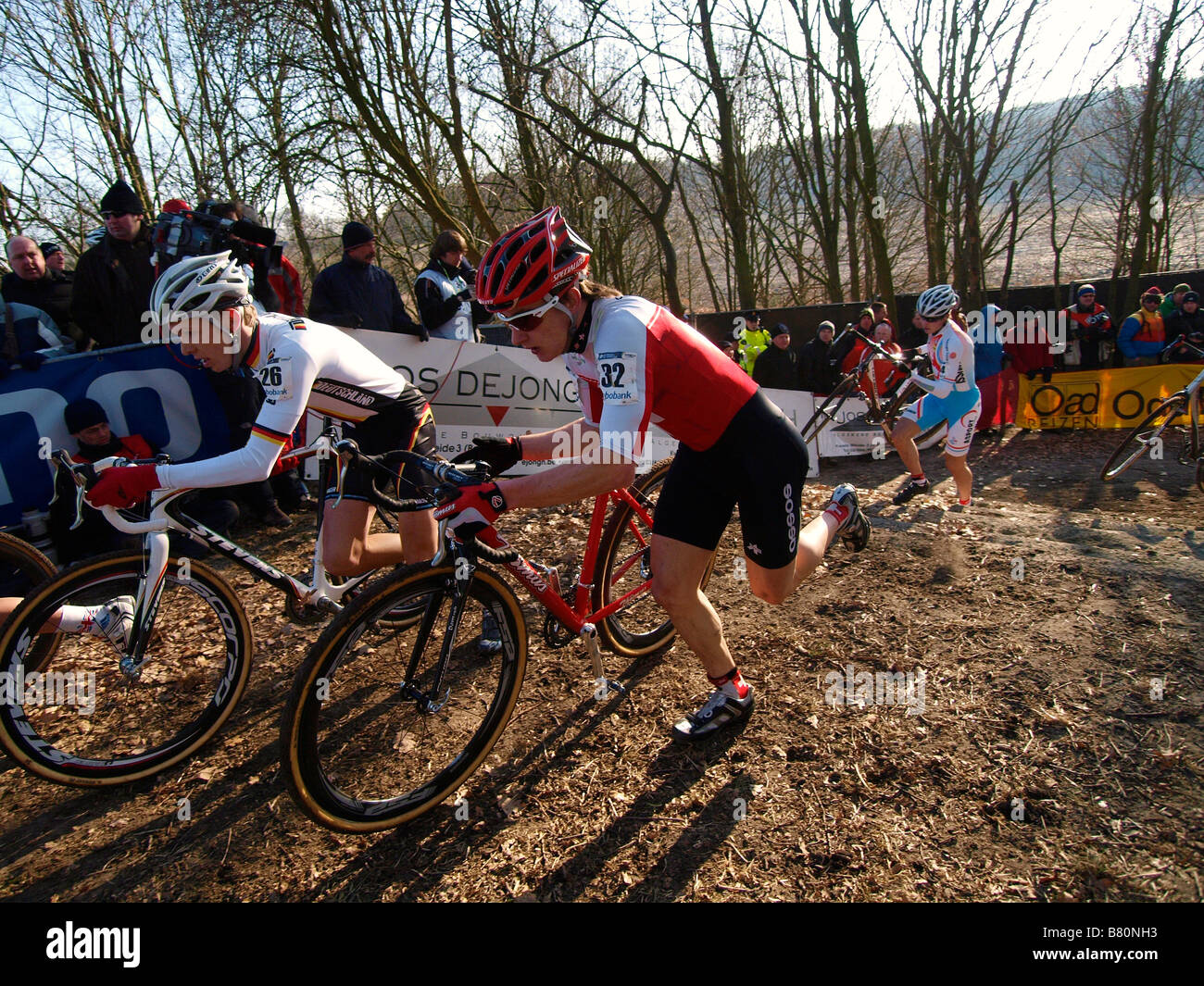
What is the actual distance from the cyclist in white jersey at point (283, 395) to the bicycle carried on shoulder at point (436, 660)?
0.56m

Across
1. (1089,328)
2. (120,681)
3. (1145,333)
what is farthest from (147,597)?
(1145,333)

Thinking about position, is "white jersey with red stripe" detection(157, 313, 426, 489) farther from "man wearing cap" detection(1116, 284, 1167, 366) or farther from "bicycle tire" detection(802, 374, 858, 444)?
"man wearing cap" detection(1116, 284, 1167, 366)

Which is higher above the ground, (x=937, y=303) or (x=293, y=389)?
(x=937, y=303)

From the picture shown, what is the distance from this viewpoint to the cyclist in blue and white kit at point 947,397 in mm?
6965

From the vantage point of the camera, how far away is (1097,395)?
10.9m

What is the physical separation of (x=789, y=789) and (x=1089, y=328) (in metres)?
11.9

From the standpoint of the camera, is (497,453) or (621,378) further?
(497,453)

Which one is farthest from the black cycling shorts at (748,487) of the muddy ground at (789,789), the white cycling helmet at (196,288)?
the white cycling helmet at (196,288)

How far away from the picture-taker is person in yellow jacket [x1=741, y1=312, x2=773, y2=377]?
1216cm

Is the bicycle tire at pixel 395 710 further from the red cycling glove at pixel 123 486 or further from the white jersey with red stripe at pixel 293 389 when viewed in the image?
the red cycling glove at pixel 123 486

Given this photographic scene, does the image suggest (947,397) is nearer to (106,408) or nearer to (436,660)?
(436,660)

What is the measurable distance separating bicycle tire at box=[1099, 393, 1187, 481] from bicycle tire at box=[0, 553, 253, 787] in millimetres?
9100

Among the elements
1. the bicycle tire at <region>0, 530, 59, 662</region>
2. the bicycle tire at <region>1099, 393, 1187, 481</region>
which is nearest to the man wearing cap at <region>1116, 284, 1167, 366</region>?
the bicycle tire at <region>1099, 393, 1187, 481</region>
